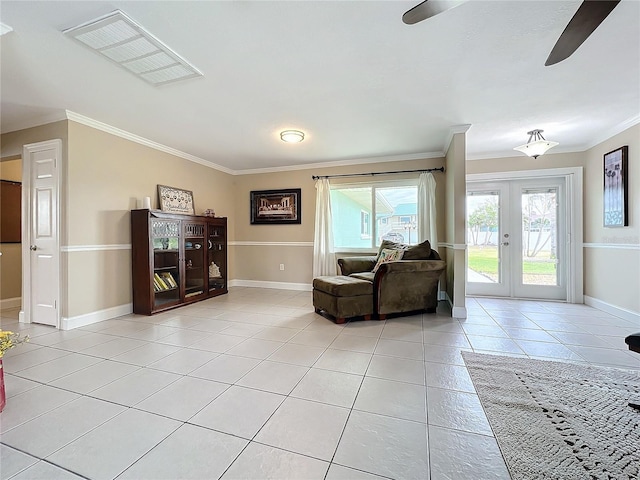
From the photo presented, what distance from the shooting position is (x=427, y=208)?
452 cm

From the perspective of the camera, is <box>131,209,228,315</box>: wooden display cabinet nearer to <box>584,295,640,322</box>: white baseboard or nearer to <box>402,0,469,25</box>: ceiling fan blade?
<box>402,0,469,25</box>: ceiling fan blade

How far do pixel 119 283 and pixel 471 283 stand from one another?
17.3 ft

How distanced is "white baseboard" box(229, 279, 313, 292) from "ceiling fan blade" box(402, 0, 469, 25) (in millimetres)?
4388

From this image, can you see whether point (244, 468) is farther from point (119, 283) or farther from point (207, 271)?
point (207, 271)

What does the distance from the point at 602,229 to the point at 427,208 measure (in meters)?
2.24

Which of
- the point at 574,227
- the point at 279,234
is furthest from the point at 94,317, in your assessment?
the point at 574,227

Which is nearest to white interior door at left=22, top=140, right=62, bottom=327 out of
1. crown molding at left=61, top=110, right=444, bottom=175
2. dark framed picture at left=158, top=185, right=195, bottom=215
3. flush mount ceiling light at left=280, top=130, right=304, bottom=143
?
crown molding at left=61, top=110, right=444, bottom=175

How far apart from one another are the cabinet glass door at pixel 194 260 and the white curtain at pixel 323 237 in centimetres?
186

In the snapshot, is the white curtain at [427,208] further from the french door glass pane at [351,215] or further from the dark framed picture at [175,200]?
the dark framed picture at [175,200]

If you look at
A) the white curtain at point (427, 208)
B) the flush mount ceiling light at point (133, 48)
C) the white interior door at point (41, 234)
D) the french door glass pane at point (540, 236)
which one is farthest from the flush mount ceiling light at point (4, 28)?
the french door glass pane at point (540, 236)

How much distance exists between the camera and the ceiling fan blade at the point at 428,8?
1.26m

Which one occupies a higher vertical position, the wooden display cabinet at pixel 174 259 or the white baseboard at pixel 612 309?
the wooden display cabinet at pixel 174 259

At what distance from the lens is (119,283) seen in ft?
11.9

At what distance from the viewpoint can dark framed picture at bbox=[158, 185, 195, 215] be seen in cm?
413
